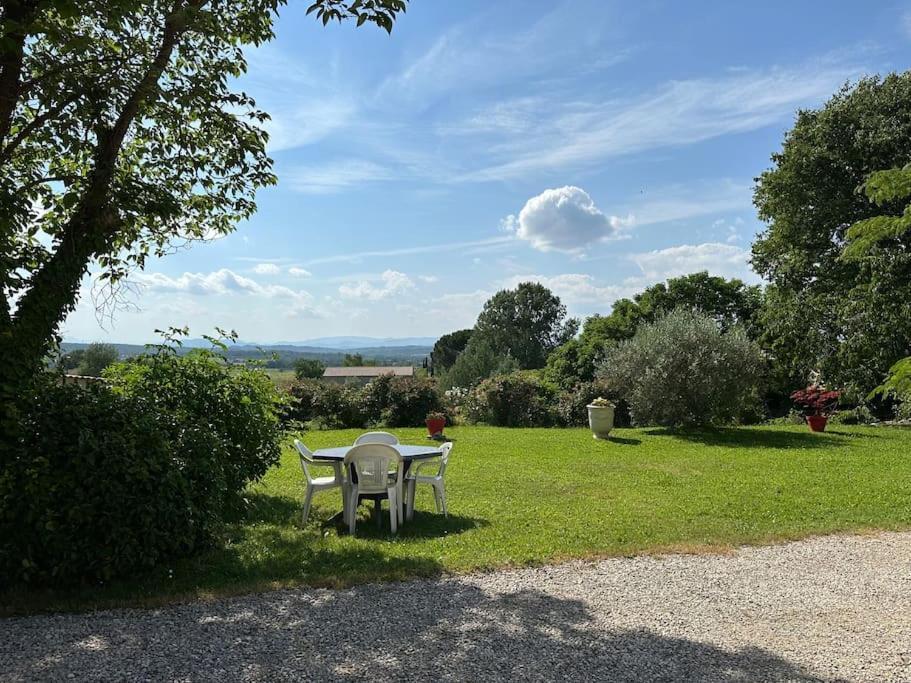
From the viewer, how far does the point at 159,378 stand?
6.66 m

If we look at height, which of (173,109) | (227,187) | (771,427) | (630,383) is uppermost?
(173,109)

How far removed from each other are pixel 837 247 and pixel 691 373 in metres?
7.53

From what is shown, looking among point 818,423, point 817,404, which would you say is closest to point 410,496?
point 818,423

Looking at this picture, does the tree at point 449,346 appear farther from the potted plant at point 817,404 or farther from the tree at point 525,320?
the potted plant at point 817,404

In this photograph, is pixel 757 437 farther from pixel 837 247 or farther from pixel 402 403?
pixel 402 403

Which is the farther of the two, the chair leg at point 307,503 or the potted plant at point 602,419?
the potted plant at point 602,419

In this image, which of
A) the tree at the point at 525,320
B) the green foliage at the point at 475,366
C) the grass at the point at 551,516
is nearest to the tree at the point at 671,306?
the green foliage at the point at 475,366

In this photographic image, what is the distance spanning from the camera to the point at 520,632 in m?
3.78

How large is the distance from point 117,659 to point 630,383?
1418cm

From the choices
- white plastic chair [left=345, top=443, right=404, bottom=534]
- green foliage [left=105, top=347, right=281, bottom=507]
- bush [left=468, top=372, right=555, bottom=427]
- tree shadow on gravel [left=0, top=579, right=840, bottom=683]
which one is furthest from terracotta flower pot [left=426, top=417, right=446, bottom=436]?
tree shadow on gravel [left=0, top=579, right=840, bottom=683]

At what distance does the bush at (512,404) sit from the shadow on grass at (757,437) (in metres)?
3.43

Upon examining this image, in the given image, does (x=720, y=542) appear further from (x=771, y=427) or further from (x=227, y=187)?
(x=771, y=427)

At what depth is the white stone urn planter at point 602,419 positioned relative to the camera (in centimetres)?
1501

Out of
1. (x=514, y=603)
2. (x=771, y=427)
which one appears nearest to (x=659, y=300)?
(x=771, y=427)
